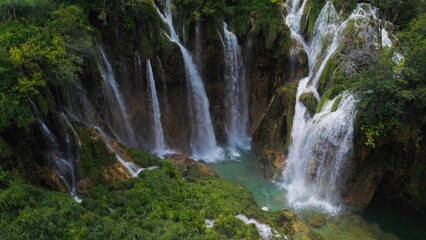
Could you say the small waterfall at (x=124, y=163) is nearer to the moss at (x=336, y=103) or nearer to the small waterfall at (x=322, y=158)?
the small waterfall at (x=322, y=158)

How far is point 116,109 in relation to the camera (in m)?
14.7

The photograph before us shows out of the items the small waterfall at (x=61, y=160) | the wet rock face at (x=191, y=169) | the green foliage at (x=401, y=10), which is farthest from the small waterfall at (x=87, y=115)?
the green foliage at (x=401, y=10)

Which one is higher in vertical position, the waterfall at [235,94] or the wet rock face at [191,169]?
the waterfall at [235,94]

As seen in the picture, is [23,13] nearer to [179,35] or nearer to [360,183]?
[179,35]

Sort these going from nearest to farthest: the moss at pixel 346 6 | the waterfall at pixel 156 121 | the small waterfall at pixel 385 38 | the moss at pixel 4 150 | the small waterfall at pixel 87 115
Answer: the moss at pixel 4 150
the small waterfall at pixel 87 115
the small waterfall at pixel 385 38
the waterfall at pixel 156 121
the moss at pixel 346 6

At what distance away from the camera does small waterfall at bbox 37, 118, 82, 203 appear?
10235mm

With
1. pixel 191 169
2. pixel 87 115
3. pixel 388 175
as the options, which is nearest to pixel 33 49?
pixel 87 115

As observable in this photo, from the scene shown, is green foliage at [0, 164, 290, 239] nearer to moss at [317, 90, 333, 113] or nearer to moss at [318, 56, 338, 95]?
moss at [317, 90, 333, 113]

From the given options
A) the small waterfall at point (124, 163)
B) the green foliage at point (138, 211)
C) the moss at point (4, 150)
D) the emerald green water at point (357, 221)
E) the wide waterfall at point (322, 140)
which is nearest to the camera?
the green foliage at point (138, 211)

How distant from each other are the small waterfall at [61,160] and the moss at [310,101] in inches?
378

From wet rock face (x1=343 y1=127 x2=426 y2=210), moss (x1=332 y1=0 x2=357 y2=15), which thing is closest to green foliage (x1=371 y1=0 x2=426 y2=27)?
moss (x1=332 y1=0 x2=357 y2=15)

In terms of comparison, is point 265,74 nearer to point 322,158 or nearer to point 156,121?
point 322,158

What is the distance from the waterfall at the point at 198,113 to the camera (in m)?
16.8

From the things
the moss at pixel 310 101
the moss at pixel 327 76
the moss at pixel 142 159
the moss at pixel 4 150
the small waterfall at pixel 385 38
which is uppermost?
the small waterfall at pixel 385 38
